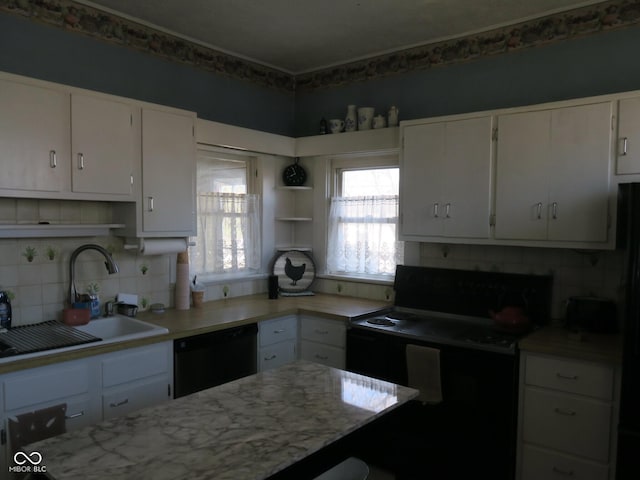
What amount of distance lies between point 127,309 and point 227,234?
3.37 feet

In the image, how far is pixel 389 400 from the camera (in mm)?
1678

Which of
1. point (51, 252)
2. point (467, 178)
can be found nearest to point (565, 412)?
point (467, 178)

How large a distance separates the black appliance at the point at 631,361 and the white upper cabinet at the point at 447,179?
2.83ft

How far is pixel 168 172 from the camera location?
3.01 meters

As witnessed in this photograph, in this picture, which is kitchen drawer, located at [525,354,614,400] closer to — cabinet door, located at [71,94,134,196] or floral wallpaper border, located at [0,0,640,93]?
floral wallpaper border, located at [0,0,640,93]

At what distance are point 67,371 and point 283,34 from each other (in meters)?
2.46

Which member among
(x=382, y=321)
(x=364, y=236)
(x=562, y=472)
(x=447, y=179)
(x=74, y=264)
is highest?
(x=447, y=179)

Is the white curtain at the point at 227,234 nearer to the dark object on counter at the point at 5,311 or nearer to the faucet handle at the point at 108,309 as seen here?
the faucet handle at the point at 108,309

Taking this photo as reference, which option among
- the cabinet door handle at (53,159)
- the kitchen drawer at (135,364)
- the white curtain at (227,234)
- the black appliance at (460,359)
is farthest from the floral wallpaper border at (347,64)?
the kitchen drawer at (135,364)

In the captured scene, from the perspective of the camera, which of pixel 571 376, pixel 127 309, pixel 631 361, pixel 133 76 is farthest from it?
pixel 133 76

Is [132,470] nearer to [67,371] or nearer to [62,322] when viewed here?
[67,371]

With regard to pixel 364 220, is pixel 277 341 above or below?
below

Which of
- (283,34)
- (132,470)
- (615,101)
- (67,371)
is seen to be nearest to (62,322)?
(67,371)

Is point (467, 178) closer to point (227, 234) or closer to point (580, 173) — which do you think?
point (580, 173)
